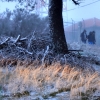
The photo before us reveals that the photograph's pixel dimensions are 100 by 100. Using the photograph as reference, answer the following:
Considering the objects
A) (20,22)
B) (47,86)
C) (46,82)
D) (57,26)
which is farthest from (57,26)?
(20,22)

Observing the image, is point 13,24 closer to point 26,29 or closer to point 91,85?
point 26,29

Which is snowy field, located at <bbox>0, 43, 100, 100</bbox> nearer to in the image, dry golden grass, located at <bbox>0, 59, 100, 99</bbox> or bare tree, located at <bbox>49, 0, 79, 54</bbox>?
dry golden grass, located at <bbox>0, 59, 100, 99</bbox>

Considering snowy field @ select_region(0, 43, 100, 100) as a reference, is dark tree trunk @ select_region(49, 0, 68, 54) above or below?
above

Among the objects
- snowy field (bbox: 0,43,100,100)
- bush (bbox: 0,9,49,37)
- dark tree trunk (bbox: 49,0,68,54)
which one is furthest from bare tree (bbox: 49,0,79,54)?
bush (bbox: 0,9,49,37)

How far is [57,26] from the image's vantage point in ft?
37.7

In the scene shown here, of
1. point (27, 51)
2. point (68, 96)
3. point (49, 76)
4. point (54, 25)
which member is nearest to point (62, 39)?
point (54, 25)

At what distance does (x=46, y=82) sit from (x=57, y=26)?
4983 millimetres

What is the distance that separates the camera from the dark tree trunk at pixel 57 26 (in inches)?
449

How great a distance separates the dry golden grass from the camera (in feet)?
20.6

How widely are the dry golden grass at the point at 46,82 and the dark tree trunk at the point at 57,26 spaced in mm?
3519

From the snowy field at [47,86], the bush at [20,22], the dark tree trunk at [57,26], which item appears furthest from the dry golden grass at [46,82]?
the bush at [20,22]

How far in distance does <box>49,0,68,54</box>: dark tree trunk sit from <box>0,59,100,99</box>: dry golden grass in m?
3.52

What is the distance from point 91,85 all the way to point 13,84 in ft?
6.70

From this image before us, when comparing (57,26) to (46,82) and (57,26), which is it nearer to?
(57,26)
